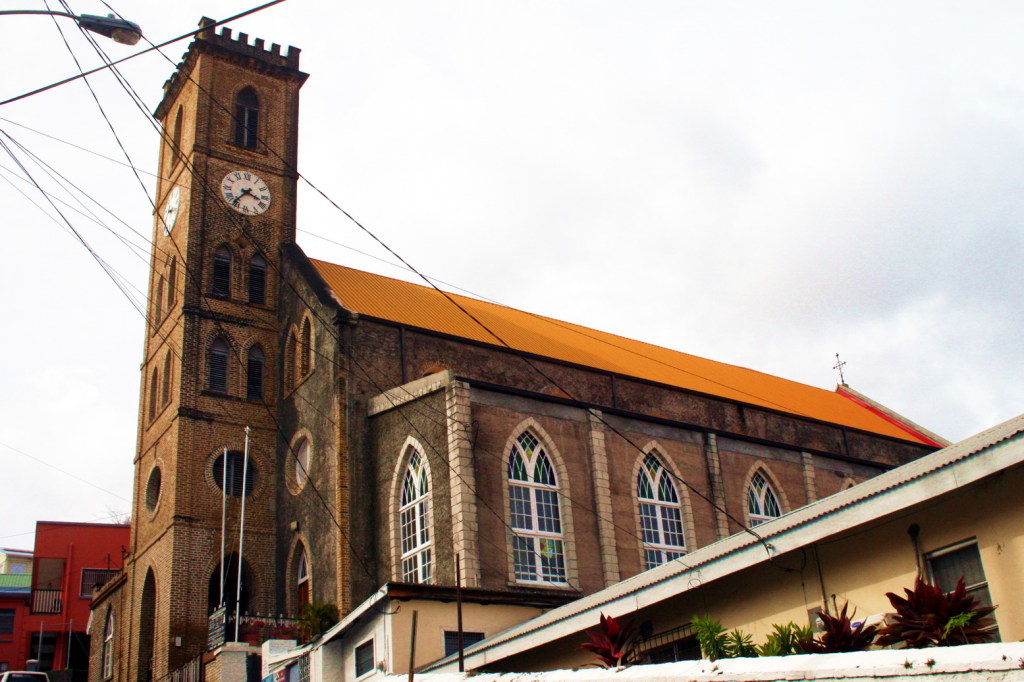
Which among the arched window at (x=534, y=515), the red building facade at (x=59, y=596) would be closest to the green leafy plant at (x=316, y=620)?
the arched window at (x=534, y=515)

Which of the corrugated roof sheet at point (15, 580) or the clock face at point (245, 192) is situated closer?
the clock face at point (245, 192)

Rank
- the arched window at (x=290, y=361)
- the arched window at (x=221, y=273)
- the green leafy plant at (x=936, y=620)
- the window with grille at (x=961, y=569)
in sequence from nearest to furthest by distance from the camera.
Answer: the green leafy plant at (x=936, y=620) → the window with grille at (x=961, y=569) → the arched window at (x=290, y=361) → the arched window at (x=221, y=273)

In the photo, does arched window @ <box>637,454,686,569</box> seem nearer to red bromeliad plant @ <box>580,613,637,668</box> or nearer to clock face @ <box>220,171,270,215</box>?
red bromeliad plant @ <box>580,613,637,668</box>

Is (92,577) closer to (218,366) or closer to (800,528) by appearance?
(218,366)

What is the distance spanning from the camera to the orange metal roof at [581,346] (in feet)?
110

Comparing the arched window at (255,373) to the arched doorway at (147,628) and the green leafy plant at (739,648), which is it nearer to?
the arched doorway at (147,628)

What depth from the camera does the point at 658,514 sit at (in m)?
30.2

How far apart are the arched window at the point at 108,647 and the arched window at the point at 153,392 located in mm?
6309

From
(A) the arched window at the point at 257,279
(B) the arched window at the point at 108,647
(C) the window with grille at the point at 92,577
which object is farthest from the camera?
(C) the window with grille at the point at 92,577

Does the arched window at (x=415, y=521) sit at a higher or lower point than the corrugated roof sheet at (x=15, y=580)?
lower

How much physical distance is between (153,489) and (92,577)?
770 inches

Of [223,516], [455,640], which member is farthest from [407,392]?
[455,640]

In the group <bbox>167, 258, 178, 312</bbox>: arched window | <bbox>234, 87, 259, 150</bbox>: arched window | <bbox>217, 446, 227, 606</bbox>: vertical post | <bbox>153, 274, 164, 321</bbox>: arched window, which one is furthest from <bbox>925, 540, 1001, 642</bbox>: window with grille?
<bbox>234, 87, 259, 150</bbox>: arched window

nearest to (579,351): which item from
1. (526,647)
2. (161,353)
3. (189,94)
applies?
(161,353)
